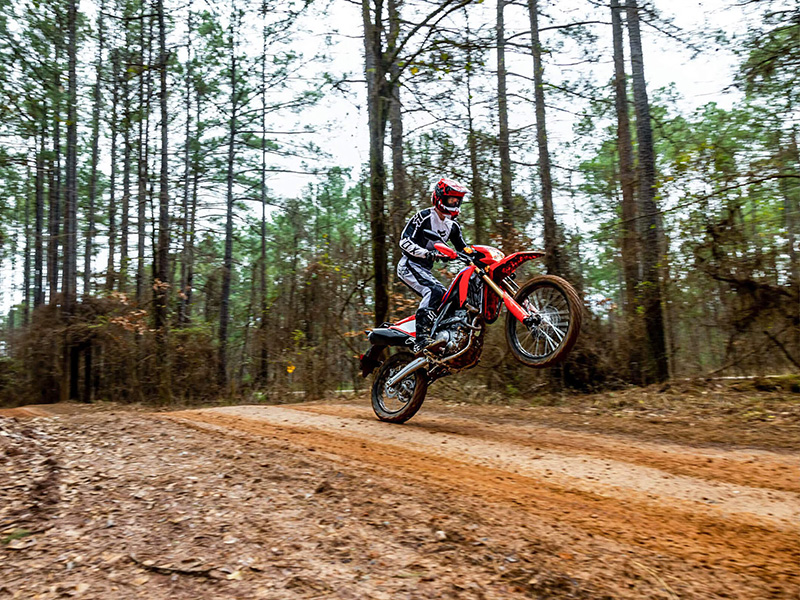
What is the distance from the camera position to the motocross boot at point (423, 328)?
685cm

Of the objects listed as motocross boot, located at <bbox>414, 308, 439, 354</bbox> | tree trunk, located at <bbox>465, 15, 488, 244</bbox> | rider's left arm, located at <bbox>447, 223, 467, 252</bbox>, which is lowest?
motocross boot, located at <bbox>414, 308, 439, 354</bbox>

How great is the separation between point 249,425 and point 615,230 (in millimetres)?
7383

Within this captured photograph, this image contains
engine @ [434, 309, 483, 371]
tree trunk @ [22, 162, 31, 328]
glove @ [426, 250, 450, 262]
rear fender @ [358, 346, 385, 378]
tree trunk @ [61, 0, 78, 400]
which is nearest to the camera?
engine @ [434, 309, 483, 371]

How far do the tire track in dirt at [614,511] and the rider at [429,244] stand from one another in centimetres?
178

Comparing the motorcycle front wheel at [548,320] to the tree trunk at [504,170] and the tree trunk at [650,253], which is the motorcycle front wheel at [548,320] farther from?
the tree trunk at [504,170]

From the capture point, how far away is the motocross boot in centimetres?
685

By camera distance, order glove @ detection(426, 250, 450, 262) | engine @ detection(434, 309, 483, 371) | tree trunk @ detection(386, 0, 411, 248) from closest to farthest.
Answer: engine @ detection(434, 309, 483, 371)
glove @ detection(426, 250, 450, 262)
tree trunk @ detection(386, 0, 411, 248)

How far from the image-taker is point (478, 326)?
21.0ft

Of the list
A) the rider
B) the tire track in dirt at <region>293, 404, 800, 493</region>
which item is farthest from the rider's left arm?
the tire track in dirt at <region>293, 404, 800, 493</region>

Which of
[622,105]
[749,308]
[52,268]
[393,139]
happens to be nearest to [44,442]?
[749,308]

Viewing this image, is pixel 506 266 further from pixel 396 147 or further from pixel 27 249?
pixel 27 249

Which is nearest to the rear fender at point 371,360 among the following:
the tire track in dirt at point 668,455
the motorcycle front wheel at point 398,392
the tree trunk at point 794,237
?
the motorcycle front wheel at point 398,392

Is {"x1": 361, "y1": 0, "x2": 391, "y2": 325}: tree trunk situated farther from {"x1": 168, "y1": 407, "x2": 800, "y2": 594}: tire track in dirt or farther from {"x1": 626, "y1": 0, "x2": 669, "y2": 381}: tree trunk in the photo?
{"x1": 168, "y1": 407, "x2": 800, "y2": 594}: tire track in dirt

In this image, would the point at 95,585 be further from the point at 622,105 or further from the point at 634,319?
the point at 622,105
